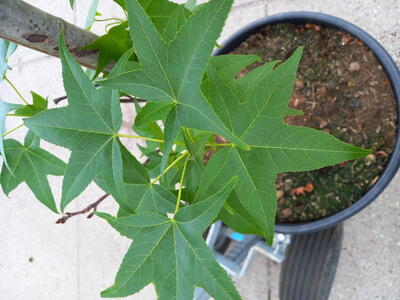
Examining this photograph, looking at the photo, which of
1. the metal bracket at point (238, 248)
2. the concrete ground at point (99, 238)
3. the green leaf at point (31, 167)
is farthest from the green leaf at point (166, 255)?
the concrete ground at point (99, 238)

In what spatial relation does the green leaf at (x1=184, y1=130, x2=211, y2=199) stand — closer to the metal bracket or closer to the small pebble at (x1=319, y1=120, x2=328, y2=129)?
the metal bracket

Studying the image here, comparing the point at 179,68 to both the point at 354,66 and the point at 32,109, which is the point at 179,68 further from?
the point at 354,66

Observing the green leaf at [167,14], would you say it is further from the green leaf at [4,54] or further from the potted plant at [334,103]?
the potted plant at [334,103]

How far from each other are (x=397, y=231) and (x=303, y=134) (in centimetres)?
71

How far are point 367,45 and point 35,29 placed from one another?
0.68 metres

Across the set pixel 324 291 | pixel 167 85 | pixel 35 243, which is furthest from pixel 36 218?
pixel 167 85

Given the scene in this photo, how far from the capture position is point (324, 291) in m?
1.00

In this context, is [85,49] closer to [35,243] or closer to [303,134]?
[303,134]

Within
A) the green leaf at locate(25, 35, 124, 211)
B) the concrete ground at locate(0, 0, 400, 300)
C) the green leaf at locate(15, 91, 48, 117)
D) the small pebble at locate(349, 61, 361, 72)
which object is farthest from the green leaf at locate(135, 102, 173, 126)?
the concrete ground at locate(0, 0, 400, 300)

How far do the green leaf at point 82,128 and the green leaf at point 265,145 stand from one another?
0.11m

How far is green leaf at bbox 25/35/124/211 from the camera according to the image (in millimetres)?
460

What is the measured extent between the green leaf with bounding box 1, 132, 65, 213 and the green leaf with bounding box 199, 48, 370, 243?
0.25 meters

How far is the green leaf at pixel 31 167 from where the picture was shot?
60cm

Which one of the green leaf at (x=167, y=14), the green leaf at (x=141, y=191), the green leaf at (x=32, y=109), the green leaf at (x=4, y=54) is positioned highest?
the green leaf at (x=167, y=14)
